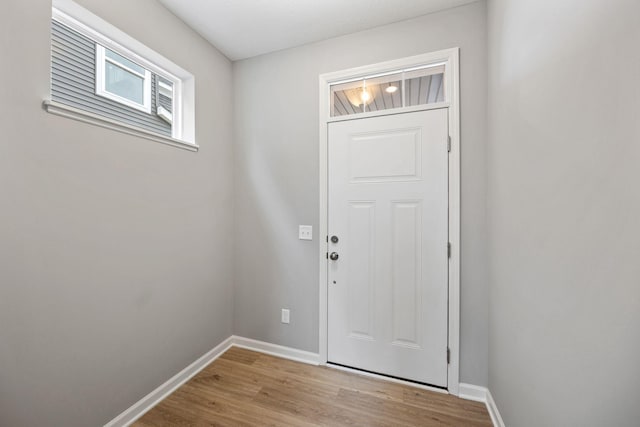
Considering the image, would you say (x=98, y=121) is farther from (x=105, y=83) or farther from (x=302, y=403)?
(x=302, y=403)

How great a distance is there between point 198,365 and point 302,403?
982mm

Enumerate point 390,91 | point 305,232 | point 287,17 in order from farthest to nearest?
1. point 305,232
2. point 390,91
3. point 287,17

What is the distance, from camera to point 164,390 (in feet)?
5.97

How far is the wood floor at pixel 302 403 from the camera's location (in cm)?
160

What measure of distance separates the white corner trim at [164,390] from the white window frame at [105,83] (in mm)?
2026

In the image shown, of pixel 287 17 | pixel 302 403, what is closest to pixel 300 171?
pixel 287 17

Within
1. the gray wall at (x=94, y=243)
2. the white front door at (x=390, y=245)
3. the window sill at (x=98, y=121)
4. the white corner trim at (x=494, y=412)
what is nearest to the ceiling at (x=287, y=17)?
the gray wall at (x=94, y=243)

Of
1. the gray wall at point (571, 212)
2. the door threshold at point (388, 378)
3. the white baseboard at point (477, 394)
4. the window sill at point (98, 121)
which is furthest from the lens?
the door threshold at point (388, 378)

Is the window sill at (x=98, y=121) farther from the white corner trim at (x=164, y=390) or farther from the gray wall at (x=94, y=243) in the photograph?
the white corner trim at (x=164, y=390)

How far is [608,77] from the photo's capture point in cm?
69

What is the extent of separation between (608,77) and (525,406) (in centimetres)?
138

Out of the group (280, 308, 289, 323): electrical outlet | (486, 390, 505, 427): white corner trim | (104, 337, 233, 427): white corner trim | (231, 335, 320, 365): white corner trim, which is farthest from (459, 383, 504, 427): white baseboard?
(104, 337, 233, 427): white corner trim

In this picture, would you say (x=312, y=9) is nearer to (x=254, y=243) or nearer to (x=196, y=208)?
(x=196, y=208)

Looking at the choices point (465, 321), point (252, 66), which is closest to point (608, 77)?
point (465, 321)
